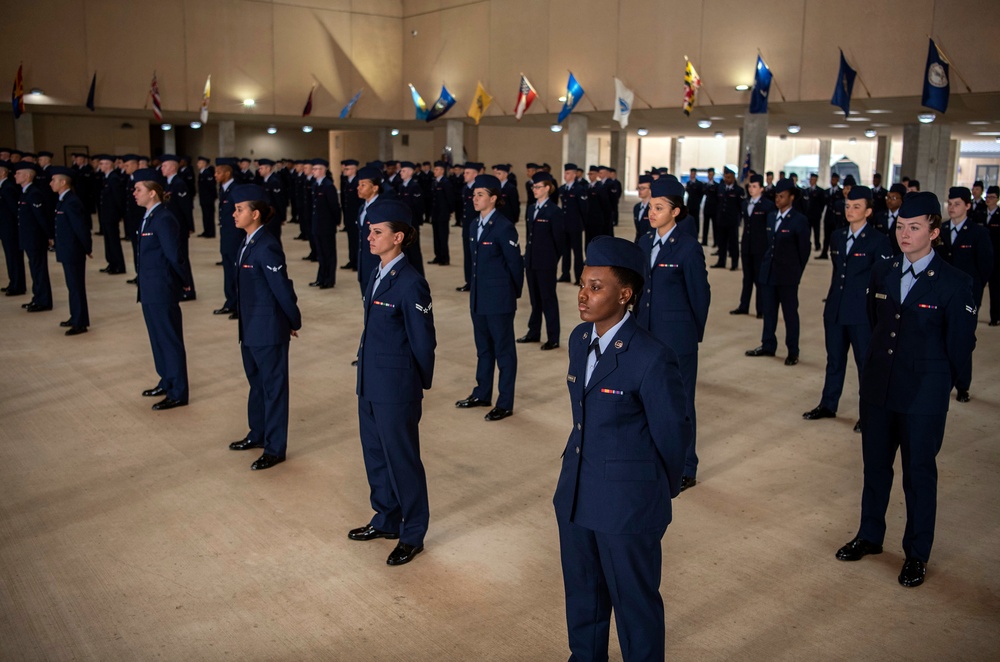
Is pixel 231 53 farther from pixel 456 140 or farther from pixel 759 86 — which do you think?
pixel 759 86

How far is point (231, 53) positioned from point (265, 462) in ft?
84.1

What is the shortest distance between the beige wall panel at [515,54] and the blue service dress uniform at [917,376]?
22.3m

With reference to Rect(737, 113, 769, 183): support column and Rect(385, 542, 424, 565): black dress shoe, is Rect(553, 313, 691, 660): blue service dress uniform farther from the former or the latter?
Rect(737, 113, 769, 183): support column

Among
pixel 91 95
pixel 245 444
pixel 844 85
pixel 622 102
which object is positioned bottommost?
pixel 245 444

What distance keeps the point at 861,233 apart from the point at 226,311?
762 cm

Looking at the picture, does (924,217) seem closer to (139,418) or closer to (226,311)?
(139,418)

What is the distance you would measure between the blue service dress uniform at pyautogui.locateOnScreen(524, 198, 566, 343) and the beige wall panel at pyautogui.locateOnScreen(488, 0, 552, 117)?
17.3 meters

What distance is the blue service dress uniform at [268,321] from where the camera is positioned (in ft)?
18.2

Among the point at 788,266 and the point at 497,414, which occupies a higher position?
the point at 788,266

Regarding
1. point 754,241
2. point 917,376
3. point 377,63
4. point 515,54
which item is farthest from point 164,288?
point 377,63

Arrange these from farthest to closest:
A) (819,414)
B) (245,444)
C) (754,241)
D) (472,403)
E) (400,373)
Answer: (754,241) < (472,403) < (819,414) < (245,444) < (400,373)

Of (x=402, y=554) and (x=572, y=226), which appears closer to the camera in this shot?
(x=402, y=554)

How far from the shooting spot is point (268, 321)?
5555mm

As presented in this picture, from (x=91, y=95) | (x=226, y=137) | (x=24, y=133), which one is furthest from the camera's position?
(x=226, y=137)
